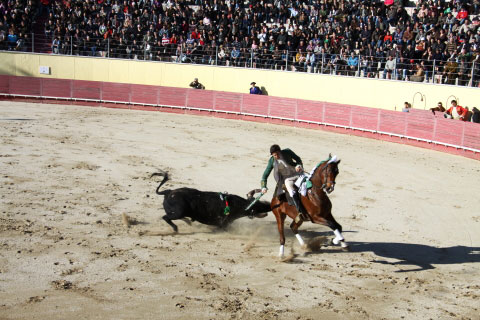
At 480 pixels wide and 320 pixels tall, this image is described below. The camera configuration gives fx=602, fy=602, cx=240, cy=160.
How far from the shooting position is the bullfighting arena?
7.22 meters

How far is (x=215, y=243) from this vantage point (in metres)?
9.49

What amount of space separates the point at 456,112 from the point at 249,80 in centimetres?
957

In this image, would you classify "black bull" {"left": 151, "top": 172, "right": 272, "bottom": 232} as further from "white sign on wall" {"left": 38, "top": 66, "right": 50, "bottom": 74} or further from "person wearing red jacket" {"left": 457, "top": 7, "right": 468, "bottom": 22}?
"white sign on wall" {"left": 38, "top": 66, "right": 50, "bottom": 74}

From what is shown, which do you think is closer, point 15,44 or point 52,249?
point 52,249

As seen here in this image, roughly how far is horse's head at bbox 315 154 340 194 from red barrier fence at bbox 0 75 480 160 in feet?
36.8

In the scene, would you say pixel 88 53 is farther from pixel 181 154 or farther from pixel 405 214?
pixel 405 214

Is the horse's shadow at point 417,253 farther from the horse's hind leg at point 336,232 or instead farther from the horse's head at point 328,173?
the horse's head at point 328,173

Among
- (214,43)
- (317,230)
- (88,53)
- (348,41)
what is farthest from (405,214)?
(88,53)

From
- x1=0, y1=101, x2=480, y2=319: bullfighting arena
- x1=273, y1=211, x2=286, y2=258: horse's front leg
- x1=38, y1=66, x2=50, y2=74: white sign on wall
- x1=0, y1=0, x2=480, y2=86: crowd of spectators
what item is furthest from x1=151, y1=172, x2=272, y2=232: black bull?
x1=38, y1=66, x2=50, y2=74: white sign on wall

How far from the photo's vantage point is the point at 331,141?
20.2 metres

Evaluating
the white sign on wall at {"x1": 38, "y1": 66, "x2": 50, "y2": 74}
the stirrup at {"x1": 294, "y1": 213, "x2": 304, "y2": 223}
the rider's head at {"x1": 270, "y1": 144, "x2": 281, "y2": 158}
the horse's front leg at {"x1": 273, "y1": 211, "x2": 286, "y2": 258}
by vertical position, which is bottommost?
the horse's front leg at {"x1": 273, "y1": 211, "x2": 286, "y2": 258}

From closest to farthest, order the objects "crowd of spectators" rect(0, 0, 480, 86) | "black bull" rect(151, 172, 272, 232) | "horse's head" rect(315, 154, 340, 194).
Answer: "horse's head" rect(315, 154, 340, 194) < "black bull" rect(151, 172, 272, 232) < "crowd of spectators" rect(0, 0, 480, 86)

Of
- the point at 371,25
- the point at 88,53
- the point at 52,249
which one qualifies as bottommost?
the point at 52,249

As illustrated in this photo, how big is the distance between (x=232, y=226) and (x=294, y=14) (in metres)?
18.6
